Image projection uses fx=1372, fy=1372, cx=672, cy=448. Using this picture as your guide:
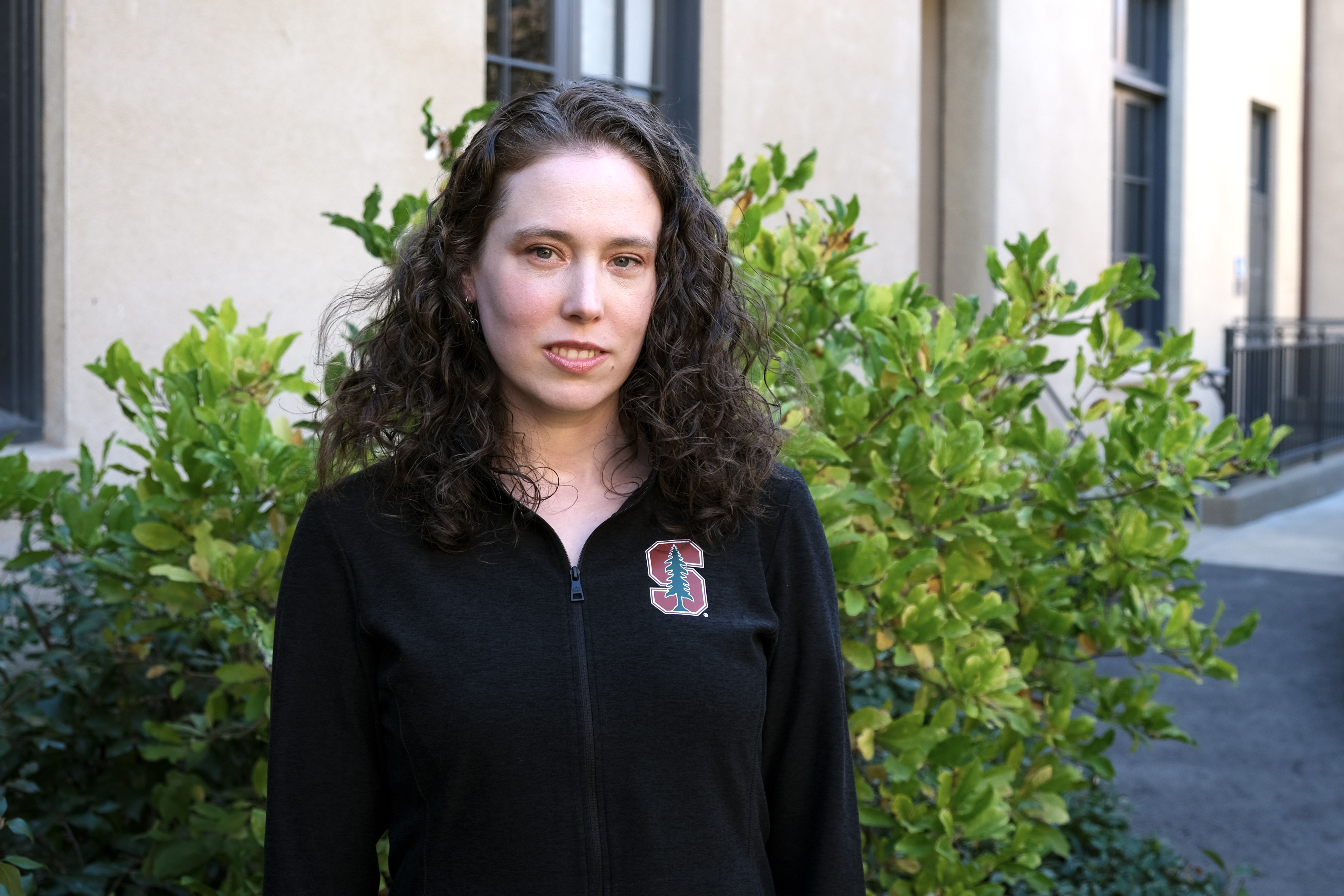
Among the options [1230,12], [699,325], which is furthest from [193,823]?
[1230,12]

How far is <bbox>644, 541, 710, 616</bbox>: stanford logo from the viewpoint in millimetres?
1661

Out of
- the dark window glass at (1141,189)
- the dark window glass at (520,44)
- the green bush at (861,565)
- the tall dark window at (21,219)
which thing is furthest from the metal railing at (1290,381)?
the tall dark window at (21,219)

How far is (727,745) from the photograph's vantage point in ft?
5.38

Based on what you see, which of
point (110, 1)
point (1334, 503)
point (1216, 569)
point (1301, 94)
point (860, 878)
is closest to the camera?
point (860, 878)

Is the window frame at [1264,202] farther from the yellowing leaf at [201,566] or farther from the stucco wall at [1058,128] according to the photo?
the yellowing leaf at [201,566]

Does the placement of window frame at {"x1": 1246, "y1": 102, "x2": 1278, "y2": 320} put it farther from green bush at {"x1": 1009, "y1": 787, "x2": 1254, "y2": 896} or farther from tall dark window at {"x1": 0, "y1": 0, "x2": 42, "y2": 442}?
tall dark window at {"x1": 0, "y1": 0, "x2": 42, "y2": 442}

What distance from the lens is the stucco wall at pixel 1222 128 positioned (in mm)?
11148

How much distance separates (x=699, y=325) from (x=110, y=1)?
285cm

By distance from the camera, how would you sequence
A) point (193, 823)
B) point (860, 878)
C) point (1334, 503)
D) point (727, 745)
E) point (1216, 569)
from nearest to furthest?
point (727, 745)
point (860, 878)
point (193, 823)
point (1216, 569)
point (1334, 503)

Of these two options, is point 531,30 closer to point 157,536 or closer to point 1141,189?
point 157,536

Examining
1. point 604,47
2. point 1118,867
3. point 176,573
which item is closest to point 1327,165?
point 604,47

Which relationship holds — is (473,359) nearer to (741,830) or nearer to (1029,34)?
(741,830)

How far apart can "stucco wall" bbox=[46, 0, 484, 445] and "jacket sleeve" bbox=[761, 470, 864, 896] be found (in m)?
2.81

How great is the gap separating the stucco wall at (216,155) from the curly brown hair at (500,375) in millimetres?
2396
